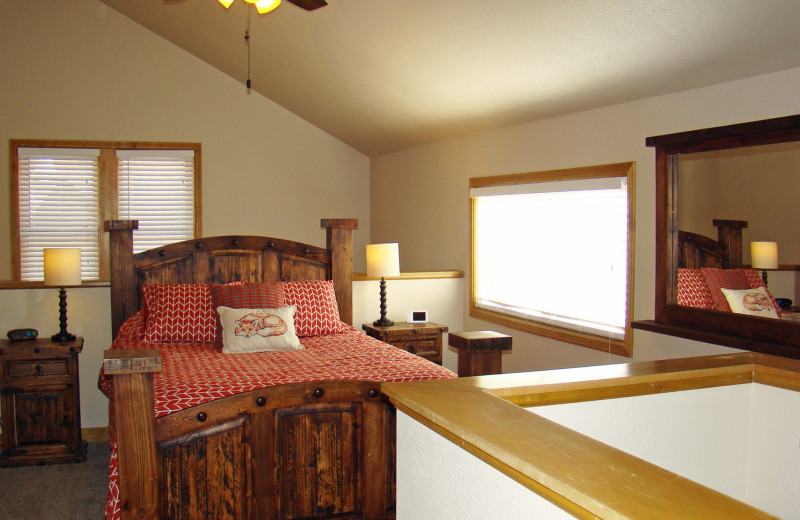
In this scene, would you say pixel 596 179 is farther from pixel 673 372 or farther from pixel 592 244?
pixel 673 372

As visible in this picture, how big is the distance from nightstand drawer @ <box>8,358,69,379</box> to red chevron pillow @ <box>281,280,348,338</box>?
51.5 inches

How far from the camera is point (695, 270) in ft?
9.96

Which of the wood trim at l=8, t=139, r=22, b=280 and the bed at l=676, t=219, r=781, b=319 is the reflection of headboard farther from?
the wood trim at l=8, t=139, r=22, b=280

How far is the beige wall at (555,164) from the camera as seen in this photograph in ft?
9.54

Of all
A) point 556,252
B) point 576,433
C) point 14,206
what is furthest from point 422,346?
point 14,206

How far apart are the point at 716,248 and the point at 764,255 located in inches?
9.5

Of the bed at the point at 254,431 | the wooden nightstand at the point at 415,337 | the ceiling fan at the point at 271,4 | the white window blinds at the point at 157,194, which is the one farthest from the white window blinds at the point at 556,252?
the white window blinds at the point at 157,194

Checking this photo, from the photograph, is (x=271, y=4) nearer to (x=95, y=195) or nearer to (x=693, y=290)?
(x=693, y=290)

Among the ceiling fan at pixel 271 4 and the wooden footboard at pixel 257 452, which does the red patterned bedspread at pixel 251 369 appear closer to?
the wooden footboard at pixel 257 452

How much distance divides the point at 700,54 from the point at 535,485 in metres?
2.43

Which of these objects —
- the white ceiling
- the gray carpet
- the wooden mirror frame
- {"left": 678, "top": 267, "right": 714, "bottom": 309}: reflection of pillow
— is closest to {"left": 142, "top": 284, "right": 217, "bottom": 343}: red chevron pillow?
the gray carpet

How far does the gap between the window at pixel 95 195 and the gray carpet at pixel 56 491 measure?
2.86m

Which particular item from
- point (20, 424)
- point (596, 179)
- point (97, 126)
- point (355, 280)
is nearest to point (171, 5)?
point (97, 126)

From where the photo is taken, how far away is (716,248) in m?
2.92
